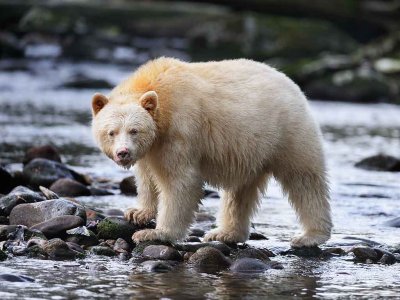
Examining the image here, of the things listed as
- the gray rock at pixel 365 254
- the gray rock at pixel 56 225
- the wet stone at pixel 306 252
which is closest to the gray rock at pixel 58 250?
the gray rock at pixel 56 225

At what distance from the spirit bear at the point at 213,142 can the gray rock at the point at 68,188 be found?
2.29 meters

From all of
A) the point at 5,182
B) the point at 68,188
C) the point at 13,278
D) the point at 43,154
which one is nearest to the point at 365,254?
the point at 13,278

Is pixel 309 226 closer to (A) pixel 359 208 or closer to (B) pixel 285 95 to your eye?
(B) pixel 285 95

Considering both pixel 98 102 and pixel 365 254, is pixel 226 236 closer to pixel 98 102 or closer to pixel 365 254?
pixel 365 254

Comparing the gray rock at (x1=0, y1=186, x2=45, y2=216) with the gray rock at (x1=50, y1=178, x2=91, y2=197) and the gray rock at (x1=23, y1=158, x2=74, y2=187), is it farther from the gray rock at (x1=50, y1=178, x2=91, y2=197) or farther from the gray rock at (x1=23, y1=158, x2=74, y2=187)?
the gray rock at (x1=23, y1=158, x2=74, y2=187)

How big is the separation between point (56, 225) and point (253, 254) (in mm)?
1625

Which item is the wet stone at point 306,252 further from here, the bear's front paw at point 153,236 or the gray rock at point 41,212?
the gray rock at point 41,212

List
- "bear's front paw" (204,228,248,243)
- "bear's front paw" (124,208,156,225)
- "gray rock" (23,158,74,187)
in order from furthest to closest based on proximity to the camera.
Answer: "gray rock" (23,158,74,187) < "bear's front paw" (204,228,248,243) < "bear's front paw" (124,208,156,225)

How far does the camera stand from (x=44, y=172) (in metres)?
10.9

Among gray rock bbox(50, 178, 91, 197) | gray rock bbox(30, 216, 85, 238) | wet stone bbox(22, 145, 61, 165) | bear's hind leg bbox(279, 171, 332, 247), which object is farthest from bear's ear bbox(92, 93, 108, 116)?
wet stone bbox(22, 145, 61, 165)

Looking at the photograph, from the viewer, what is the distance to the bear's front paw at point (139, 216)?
8352mm

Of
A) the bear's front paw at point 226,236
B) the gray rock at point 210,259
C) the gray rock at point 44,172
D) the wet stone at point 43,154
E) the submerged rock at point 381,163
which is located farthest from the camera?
the submerged rock at point 381,163

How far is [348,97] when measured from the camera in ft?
82.5

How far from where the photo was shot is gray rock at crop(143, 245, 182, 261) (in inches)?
302
